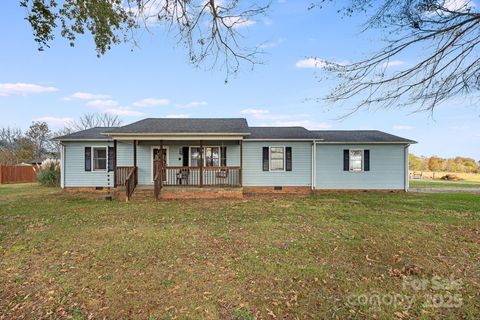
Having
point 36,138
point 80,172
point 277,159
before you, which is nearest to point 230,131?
point 277,159

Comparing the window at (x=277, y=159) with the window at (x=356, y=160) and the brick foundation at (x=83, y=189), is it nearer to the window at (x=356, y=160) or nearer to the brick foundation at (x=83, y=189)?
the window at (x=356, y=160)

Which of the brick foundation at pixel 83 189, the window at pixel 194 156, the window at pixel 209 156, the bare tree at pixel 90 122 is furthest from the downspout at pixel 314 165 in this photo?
the bare tree at pixel 90 122

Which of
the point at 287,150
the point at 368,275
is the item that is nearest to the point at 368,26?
the point at 368,275

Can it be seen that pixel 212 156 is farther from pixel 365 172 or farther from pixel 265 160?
pixel 365 172

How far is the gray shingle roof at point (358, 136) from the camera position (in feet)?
48.5

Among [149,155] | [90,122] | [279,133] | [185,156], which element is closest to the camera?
[149,155]

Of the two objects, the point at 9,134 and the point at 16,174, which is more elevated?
the point at 9,134

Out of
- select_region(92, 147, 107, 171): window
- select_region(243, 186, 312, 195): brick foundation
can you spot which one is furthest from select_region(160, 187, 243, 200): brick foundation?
select_region(92, 147, 107, 171): window

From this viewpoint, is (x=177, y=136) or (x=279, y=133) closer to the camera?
(x=177, y=136)

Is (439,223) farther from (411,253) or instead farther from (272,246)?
(272,246)

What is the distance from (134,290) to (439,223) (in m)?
8.03

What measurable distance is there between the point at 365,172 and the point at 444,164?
4102 cm

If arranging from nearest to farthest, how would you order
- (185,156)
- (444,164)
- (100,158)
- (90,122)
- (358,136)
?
(185,156) < (100,158) < (358,136) < (90,122) < (444,164)

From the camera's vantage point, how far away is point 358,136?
15773 millimetres
